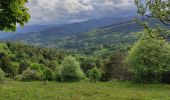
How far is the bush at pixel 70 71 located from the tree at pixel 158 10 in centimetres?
10546

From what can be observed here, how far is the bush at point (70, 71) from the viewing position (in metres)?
123

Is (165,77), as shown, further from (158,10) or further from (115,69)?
(158,10)

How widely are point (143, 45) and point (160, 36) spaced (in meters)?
75.3

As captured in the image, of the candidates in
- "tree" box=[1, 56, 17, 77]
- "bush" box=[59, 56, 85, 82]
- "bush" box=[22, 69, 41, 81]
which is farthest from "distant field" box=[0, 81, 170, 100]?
"tree" box=[1, 56, 17, 77]

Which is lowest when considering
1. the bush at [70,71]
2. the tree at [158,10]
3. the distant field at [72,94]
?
the distant field at [72,94]

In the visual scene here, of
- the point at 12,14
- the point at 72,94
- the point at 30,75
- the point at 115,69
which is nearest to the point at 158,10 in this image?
the point at 12,14

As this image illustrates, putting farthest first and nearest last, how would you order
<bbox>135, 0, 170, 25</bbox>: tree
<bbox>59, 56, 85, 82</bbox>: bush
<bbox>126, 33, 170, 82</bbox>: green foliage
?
<bbox>59, 56, 85, 82</bbox>: bush → <bbox>126, 33, 170, 82</bbox>: green foliage → <bbox>135, 0, 170, 25</bbox>: tree

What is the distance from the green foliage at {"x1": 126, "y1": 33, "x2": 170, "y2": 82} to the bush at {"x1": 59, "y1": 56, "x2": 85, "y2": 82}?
33896mm

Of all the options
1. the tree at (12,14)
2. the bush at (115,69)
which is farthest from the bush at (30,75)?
the tree at (12,14)

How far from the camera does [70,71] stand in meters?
125

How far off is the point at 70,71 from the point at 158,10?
108 m

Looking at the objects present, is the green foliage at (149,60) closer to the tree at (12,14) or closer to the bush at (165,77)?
the bush at (165,77)

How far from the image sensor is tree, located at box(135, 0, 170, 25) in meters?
16.7

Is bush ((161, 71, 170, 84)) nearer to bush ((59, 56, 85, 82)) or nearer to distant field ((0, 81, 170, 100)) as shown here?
distant field ((0, 81, 170, 100))
